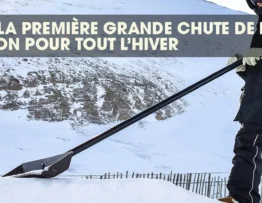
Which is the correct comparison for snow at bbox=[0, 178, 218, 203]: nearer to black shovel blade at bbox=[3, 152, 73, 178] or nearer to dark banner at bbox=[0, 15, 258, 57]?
Answer: black shovel blade at bbox=[3, 152, 73, 178]

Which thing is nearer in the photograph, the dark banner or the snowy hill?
the snowy hill

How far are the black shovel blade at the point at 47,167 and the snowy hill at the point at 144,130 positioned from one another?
14.6 m

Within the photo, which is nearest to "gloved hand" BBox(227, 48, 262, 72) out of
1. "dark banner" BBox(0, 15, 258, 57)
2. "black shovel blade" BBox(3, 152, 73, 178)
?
"black shovel blade" BBox(3, 152, 73, 178)

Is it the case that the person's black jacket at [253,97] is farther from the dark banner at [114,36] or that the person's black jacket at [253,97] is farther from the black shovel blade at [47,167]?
the dark banner at [114,36]

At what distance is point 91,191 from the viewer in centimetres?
231

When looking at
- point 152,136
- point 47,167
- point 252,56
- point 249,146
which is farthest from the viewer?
point 152,136

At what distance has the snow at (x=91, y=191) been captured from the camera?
2.21 m

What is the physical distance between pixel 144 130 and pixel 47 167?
23.3 meters

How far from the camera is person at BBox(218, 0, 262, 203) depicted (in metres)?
2.71

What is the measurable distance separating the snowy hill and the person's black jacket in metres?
14.9

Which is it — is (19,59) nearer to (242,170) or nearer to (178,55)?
(178,55)

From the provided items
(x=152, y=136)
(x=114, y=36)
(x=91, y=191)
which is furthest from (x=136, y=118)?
(x=114, y=36)

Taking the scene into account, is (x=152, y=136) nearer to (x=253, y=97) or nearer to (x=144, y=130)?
(x=144, y=130)

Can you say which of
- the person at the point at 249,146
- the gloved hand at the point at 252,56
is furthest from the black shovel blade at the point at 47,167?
the gloved hand at the point at 252,56
